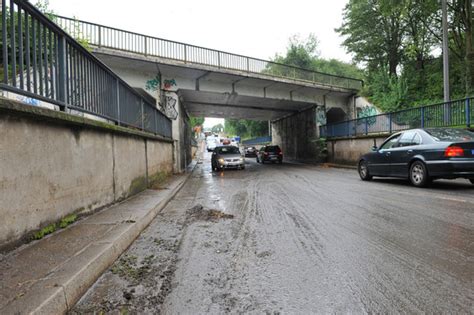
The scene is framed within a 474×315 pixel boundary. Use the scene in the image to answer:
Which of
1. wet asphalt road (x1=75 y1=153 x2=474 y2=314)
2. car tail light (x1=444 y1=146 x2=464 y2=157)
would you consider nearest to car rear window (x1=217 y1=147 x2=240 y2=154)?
car tail light (x1=444 y1=146 x2=464 y2=157)

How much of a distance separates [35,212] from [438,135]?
9.29 meters

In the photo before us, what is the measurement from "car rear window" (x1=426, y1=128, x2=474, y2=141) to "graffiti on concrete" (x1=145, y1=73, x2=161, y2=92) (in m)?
13.7

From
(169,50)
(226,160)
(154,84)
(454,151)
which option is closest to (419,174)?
(454,151)

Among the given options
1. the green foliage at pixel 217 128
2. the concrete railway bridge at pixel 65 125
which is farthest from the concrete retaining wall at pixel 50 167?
the green foliage at pixel 217 128

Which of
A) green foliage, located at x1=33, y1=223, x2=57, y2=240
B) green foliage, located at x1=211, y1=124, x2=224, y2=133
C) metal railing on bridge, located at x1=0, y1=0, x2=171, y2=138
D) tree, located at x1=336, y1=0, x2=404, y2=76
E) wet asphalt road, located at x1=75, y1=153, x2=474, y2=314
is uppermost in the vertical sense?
green foliage, located at x1=211, y1=124, x2=224, y2=133

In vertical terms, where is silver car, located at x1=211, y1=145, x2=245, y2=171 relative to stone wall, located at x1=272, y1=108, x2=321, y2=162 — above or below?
below

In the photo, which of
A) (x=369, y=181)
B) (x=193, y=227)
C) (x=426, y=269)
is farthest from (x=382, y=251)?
(x=369, y=181)

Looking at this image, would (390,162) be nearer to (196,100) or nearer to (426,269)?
(426,269)

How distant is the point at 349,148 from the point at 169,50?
13.5m

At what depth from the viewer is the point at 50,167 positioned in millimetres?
3896

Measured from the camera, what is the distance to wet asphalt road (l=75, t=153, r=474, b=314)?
2.49 metres

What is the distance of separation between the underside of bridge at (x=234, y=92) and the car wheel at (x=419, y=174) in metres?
12.5

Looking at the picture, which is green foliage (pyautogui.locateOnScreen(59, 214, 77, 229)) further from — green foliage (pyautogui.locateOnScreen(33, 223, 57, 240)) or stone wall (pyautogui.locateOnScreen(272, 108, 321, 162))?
stone wall (pyautogui.locateOnScreen(272, 108, 321, 162))

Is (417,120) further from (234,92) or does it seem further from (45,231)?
(45,231)
